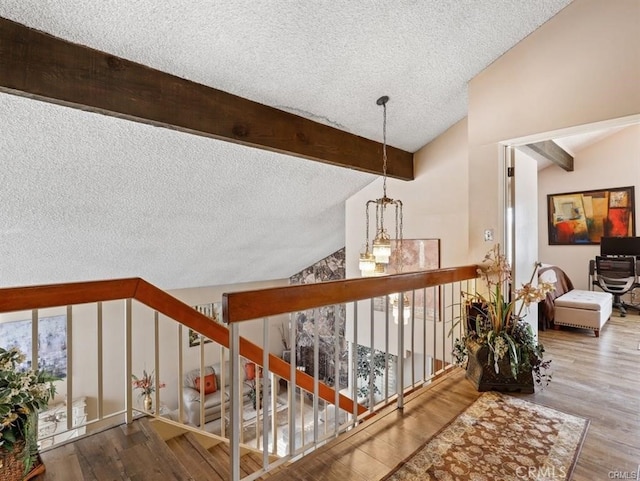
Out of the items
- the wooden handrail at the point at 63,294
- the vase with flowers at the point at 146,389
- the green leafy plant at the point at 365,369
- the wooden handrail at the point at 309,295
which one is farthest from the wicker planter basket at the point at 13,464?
the green leafy plant at the point at 365,369

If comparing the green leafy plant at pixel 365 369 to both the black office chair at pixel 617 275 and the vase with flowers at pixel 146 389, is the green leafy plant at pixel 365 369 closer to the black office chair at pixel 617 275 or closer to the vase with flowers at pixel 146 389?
the vase with flowers at pixel 146 389

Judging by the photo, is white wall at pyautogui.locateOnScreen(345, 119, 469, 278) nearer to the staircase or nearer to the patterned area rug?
the patterned area rug

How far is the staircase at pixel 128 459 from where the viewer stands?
1.61 metres

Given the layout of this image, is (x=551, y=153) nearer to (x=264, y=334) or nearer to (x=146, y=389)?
(x=264, y=334)

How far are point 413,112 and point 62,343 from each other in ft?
20.8

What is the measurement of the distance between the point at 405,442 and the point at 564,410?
122 centimetres

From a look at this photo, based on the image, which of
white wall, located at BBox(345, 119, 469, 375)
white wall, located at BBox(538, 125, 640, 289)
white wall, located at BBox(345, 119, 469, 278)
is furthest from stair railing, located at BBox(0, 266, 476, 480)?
white wall, located at BBox(538, 125, 640, 289)

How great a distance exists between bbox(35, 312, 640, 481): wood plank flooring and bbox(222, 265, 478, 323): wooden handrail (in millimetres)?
823

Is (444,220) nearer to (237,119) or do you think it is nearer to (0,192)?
(237,119)

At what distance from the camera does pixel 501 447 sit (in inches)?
71.4

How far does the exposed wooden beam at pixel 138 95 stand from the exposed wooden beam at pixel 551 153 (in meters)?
2.35

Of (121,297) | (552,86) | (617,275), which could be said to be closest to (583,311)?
(617,275)

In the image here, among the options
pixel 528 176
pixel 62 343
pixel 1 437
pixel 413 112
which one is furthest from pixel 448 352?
pixel 62 343

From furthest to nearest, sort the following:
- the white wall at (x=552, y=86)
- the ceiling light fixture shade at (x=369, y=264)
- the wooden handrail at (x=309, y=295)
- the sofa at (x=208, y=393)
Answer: the sofa at (x=208, y=393) → the ceiling light fixture shade at (x=369, y=264) → the white wall at (x=552, y=86) → the wooden handrail at (x=309, y=295)
